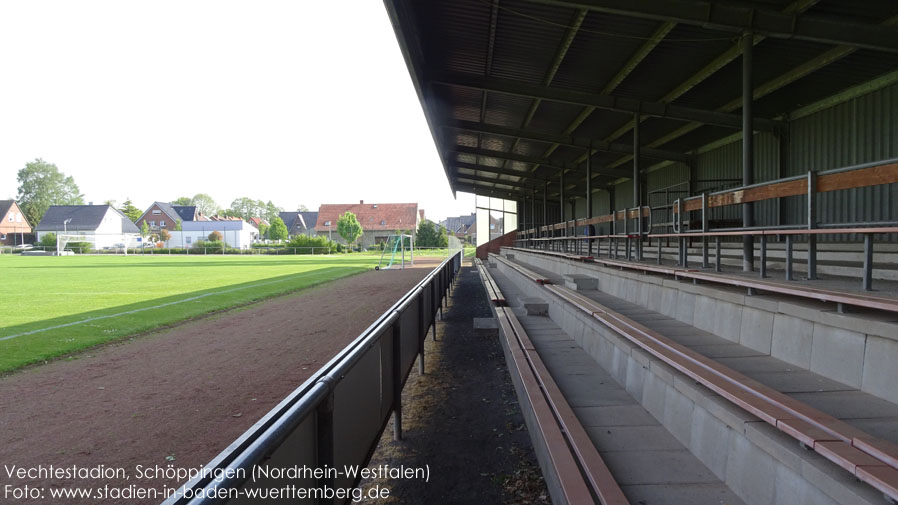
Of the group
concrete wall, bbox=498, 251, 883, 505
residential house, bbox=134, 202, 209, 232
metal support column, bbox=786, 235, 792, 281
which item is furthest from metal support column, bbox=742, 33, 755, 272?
residential house, bbox=134, 202, 209, 232

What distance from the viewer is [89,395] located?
18.1 ft

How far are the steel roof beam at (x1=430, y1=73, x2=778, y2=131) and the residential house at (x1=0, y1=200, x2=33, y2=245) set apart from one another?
314ft

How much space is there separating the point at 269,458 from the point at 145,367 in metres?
6.34

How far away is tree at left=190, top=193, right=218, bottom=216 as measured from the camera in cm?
13250

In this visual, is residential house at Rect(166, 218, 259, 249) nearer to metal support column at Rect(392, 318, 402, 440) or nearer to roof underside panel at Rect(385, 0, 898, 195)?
roof underside panel at Rect(385, 0, 898, 195)

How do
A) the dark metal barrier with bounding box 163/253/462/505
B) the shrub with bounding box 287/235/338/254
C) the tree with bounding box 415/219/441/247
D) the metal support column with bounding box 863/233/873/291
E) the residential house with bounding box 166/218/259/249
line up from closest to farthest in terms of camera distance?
the dark metal barrier with bounding box 163/253/462/505, the metal support column with bounding box 863/233/873/291, the shrub with bounding box 287/235/338/254, the tree with bounding box 415/219/441/247, the residential house with bounding box 166/218/259/249

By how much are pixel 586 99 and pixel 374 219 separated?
73.2 metres

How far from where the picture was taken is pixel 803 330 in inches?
145

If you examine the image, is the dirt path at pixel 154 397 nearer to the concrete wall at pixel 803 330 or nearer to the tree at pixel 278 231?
the concrete wall at pixel 803 330

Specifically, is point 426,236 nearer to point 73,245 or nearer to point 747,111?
point 73,245

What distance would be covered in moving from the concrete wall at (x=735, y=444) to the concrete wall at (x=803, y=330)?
38.2 inches

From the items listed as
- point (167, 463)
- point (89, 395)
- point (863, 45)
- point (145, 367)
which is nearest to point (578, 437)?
point (167, 463)

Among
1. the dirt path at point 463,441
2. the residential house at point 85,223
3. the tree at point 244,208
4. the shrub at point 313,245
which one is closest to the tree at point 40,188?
the residential house at point 85,223

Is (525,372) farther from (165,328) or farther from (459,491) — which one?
(165,328)
